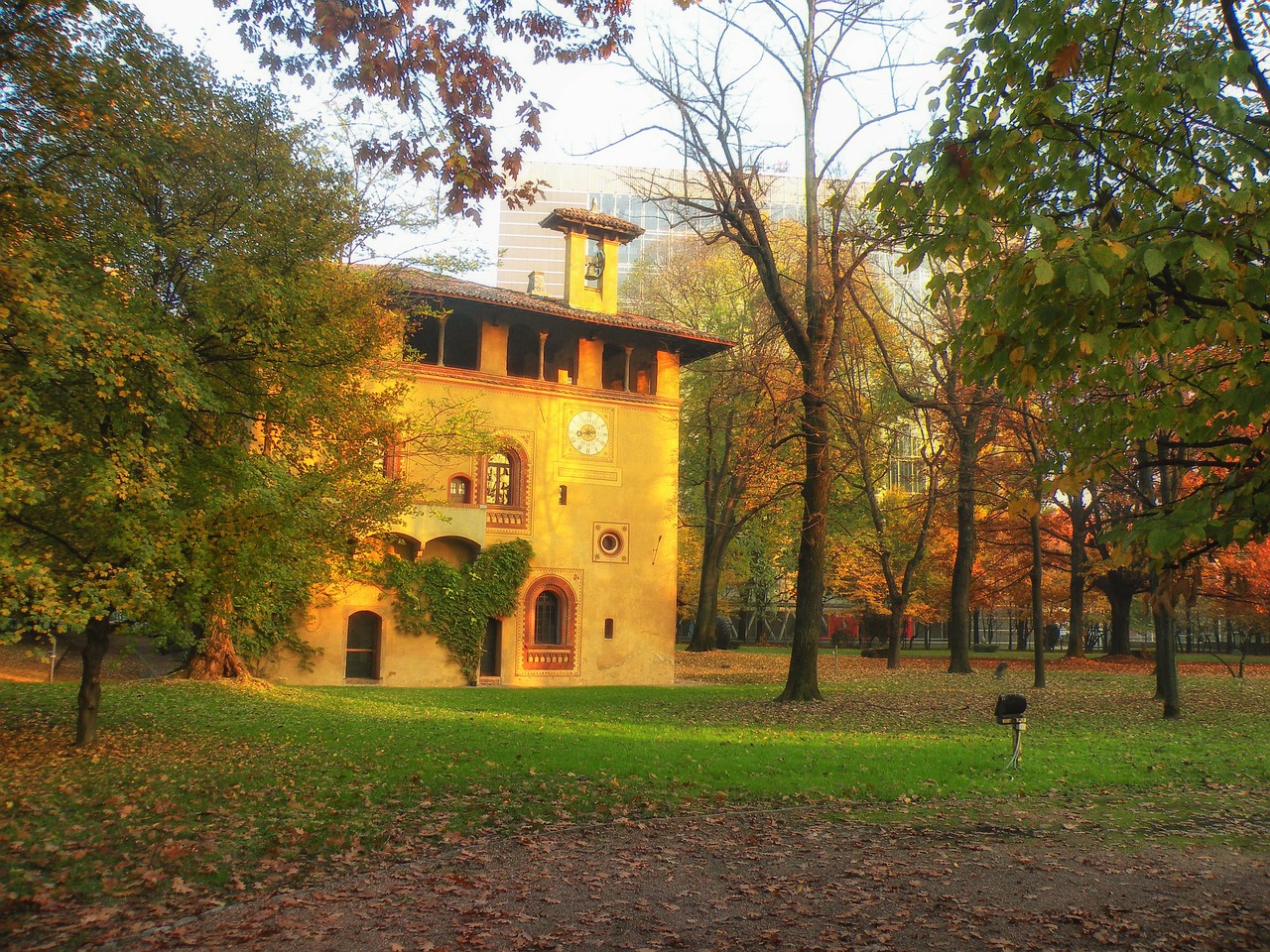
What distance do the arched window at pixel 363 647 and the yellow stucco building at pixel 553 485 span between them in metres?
0.04

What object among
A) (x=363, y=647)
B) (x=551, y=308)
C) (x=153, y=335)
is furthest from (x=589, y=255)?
(x=153, y=335)

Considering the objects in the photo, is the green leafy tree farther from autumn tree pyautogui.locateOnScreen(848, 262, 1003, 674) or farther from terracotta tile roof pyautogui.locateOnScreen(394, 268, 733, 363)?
terracotta tile roof pyautogui.locateOnScreen(394, 268, 733, 363)

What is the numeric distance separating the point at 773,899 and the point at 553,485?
74.3ft

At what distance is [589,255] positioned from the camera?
103 ft

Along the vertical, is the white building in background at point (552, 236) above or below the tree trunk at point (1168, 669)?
above

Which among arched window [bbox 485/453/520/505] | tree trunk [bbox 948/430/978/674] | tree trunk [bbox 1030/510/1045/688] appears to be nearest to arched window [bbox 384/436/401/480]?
arched window [bbox 485/453/520/505]

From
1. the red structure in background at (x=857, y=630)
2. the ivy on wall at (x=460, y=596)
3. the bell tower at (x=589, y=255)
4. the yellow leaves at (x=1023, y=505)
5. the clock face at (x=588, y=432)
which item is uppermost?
the bell tower at (x=589, y=255)

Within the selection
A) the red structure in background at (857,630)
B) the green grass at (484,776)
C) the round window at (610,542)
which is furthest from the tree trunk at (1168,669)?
the red structure in background at (857,630)

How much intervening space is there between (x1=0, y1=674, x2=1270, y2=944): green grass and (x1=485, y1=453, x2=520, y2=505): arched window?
1007 centimetres

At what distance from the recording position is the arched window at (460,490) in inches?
1073

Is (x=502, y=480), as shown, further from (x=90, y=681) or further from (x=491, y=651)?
(x=90, y=681)

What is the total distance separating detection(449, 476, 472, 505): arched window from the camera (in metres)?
27.3

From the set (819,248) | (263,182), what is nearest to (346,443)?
(263,182)

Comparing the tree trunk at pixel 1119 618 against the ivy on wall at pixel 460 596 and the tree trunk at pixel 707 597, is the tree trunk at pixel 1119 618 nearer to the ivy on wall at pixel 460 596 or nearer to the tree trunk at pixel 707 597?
the tree trunk at pixel 707 597
